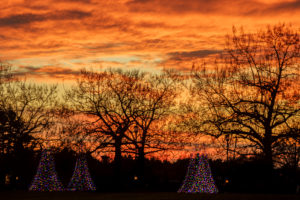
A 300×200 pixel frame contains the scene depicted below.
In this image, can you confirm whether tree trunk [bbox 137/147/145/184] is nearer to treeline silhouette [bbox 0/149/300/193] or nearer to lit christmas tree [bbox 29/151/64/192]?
treeline silhouette [bbox 0/149/300/193]

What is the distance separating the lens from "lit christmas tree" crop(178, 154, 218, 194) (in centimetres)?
3672

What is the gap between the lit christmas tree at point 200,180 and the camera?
36719mm

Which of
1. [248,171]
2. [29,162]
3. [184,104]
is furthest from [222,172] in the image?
[29,162]

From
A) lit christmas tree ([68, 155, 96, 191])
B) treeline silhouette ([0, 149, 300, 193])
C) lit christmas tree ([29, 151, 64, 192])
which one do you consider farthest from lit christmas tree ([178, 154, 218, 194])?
lit christmas tree ([29, 151, 64, 192])

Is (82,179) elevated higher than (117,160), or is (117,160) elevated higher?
(117,160)

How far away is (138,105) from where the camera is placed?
44469 mm

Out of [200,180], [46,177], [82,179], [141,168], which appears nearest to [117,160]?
[141,168]

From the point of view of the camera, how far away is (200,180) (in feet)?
122

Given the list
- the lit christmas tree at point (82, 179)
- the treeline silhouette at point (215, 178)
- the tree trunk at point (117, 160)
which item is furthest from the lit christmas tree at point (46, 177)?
the tree trunk at point (117, 160)

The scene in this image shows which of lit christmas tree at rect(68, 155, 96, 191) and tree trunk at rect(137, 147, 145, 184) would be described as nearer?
lit christmas tree at rect(68, 155, 96, 191)

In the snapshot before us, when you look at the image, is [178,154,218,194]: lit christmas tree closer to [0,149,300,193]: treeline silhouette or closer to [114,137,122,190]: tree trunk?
[0,149,300,193]: treeline silhouette

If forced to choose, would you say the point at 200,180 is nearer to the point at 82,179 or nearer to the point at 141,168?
the point at 141,168

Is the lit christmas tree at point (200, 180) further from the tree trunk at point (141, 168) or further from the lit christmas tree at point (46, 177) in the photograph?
the lit christmas tree at point (46, 177)

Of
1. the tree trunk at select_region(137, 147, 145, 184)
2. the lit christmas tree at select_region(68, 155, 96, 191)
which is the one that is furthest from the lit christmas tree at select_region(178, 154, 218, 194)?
the lit christmas tree at select_region(68, 155, 96, 191)
